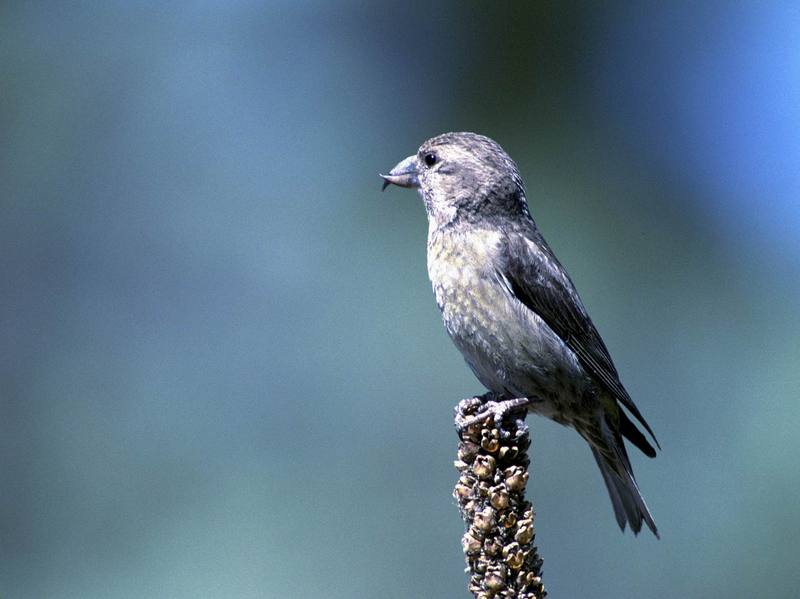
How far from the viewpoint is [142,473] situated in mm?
6766

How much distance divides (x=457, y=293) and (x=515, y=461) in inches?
60.3

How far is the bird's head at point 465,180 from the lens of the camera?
16.2 feet

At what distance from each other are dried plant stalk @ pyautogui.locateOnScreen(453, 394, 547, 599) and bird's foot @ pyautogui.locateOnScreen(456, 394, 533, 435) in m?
0.09

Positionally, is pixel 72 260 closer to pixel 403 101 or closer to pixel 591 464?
pixel 403 101

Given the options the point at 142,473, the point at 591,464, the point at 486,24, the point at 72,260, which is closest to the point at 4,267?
the point at 72,260

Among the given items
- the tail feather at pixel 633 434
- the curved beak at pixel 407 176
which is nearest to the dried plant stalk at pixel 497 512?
the tail feather at pixel 633 434

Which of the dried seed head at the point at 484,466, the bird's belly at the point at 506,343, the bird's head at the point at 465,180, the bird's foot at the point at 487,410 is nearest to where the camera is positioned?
the dried seed head at the point at 484,466

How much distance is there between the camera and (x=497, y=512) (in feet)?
9.77

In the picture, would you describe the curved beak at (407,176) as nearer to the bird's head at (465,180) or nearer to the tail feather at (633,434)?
the bird's head at (465,180)

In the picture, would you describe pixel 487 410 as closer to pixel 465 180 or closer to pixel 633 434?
pixel 633 434

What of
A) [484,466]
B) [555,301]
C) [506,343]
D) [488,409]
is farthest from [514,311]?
[484,466]

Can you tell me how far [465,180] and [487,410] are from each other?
1538mm

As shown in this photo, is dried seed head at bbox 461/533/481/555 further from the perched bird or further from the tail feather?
the tail feather

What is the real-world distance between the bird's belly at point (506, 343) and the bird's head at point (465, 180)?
0.42m
